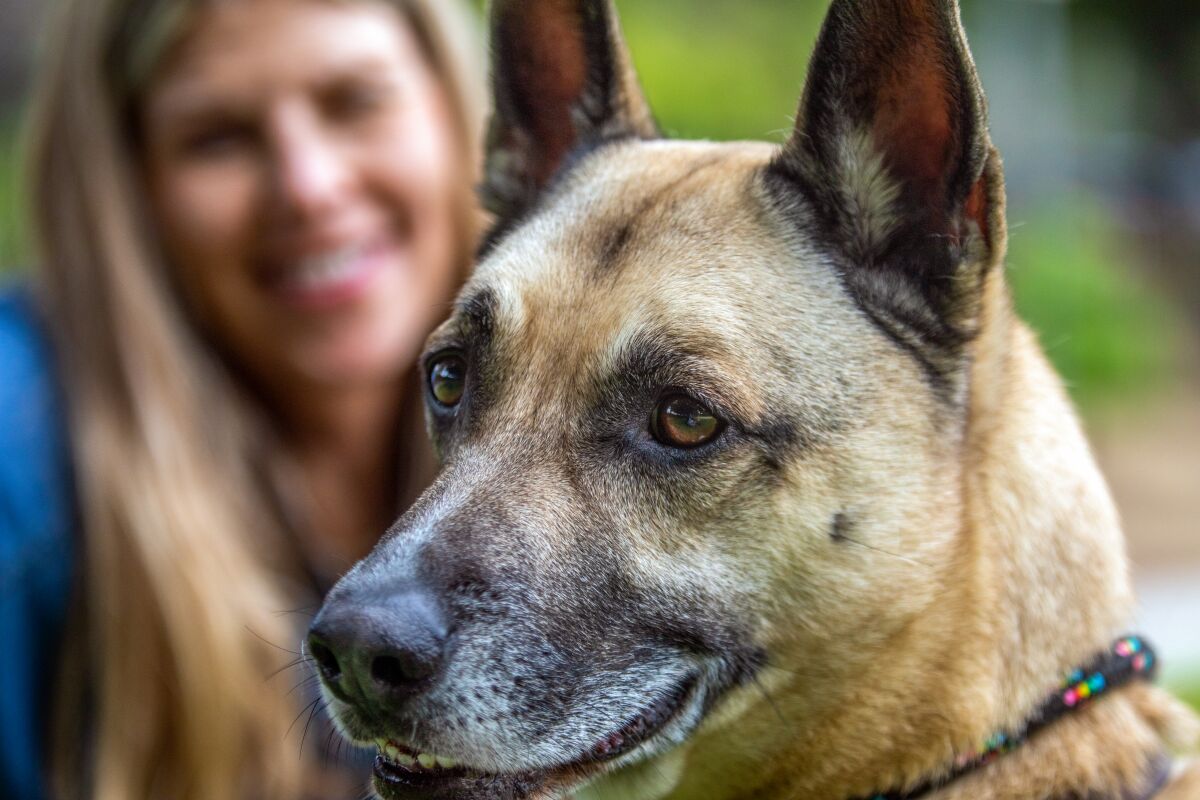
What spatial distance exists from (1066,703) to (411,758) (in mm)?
Result: 1280

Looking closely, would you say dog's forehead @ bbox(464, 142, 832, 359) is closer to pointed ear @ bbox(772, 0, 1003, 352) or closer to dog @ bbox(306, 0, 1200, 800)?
dog @ bbox(306, 0, 1200, 800)

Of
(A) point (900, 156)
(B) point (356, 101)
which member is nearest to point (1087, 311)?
(B) point (356, 101)

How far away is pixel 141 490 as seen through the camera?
3.77m

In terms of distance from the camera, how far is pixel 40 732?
12.5 feet

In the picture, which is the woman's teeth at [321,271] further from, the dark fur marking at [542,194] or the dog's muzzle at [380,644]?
the dog's muzzle at [380,644]

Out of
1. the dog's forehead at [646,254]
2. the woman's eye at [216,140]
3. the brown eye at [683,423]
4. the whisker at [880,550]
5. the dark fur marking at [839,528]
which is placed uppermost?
the woman's eye at [216,140]

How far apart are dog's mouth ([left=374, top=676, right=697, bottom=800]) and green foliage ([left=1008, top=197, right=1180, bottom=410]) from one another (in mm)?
8441

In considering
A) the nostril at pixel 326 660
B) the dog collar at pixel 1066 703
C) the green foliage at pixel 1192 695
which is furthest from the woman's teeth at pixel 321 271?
the green foliage at pixel 1192 695

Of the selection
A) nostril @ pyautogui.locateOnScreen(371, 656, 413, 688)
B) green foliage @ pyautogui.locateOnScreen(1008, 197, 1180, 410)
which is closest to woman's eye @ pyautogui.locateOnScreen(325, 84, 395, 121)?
nostril @ pyautogui.locateOnScreen(371, 656, 413, 688)

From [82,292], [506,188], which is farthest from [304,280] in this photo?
[506,188]

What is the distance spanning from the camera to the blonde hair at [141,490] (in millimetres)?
3740

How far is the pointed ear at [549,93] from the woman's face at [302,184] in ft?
2.79

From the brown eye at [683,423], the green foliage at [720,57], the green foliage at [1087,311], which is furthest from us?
the green foliage at [720,57]

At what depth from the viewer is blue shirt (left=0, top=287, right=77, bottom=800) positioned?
12.0 feet
